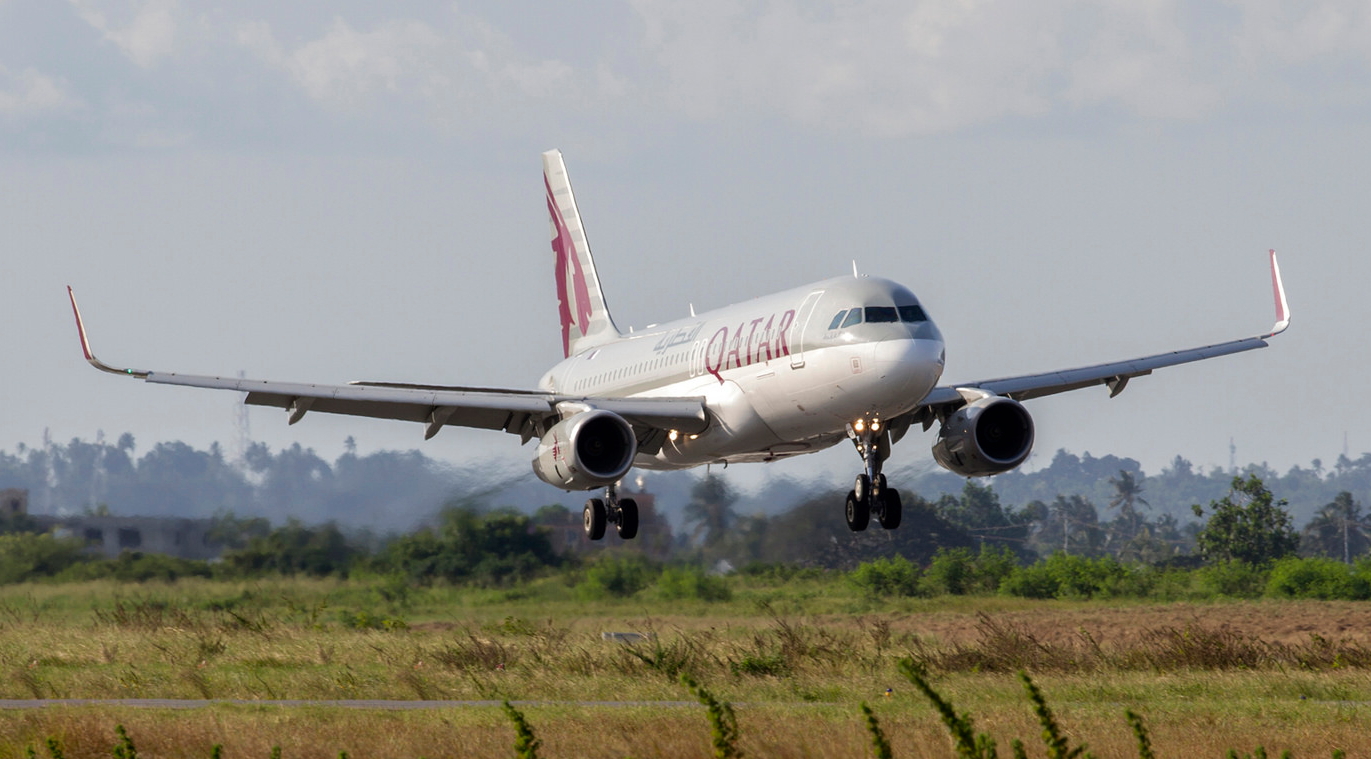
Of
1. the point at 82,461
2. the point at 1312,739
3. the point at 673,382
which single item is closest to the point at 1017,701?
the point at 1312,739

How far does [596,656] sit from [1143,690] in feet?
38.6

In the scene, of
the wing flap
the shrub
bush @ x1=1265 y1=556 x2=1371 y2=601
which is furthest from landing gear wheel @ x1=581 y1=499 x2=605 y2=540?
bush @ x1=1265 y1=556 x2=1371 y2=601

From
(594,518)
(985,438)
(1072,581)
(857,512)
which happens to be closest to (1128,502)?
(1072,581)

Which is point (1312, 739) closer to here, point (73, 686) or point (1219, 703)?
point (1219, 703)

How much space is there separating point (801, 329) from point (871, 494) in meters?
4.14

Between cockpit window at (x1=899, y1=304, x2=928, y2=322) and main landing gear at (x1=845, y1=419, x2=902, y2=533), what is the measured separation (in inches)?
120

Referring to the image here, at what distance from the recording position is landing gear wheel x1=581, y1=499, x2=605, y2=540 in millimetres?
37781

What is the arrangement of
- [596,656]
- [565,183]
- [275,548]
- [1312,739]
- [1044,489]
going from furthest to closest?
1. [1044,489]
2. [565,183]
3. [275,548]
4. [596,656]
5. [1312,739]

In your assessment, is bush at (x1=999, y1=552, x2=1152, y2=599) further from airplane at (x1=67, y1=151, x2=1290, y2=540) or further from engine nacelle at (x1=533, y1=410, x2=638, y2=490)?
engine nacelle at (x1=533, y1=410, x2=638, y2=490)

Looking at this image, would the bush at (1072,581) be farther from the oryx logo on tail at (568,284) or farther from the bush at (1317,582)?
the oryx logo on tail at (568,284)

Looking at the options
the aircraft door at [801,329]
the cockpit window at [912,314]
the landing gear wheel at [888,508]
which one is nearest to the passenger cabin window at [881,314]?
the cockpit window at [912,314]

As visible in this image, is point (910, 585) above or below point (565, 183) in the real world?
below

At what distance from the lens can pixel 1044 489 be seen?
7323 inches

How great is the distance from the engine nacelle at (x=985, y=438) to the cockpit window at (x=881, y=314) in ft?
14.0
